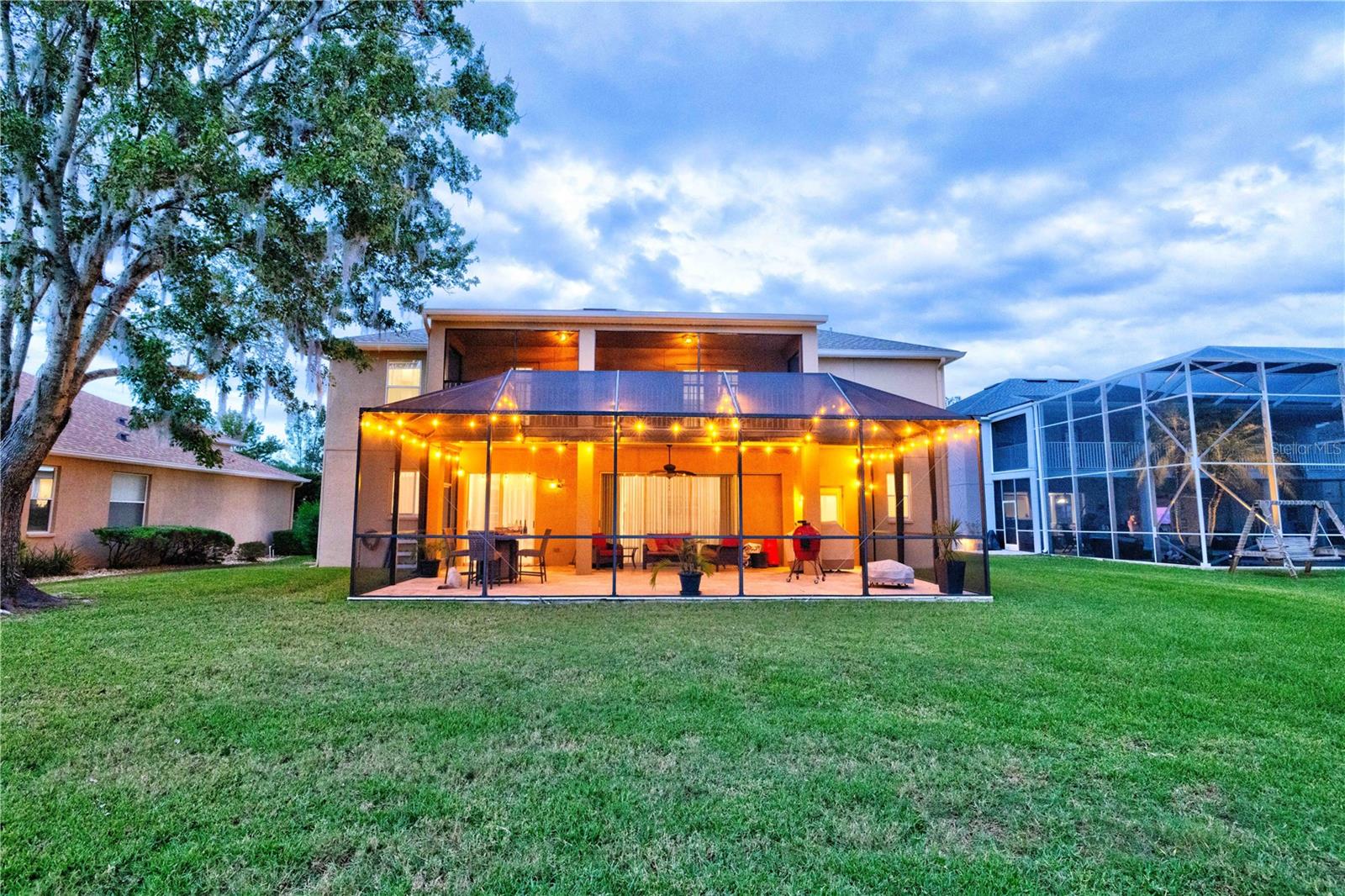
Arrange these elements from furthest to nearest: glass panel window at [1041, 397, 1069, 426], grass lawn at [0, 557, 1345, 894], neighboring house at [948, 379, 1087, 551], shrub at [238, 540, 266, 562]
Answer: neighboring house at [948, 379, 1087, 551] < glass panel window at [1041, 397, 1069, 426] < shrub at [238, 540, 266, 562] < grass lawn at [0, 557, 1345, 894]

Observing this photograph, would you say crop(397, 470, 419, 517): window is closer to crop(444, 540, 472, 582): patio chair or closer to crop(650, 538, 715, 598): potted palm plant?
crop(444, 540, 472, 582): patio chair

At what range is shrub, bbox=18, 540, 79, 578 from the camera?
9828mm

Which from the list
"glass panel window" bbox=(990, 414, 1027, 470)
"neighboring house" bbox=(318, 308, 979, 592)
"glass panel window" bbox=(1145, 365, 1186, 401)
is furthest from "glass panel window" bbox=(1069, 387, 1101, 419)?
"neighboring house" bbox=(318, 308, 979, 592)

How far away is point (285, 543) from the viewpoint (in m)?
16.6

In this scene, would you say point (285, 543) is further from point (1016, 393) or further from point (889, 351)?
point (1016, 393)

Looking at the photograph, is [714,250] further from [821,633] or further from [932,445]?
[821,633]

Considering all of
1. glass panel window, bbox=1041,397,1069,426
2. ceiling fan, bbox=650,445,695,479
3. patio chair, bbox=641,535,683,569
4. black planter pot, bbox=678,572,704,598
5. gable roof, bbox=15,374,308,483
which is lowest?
black planter pot, bbox=678,572,704,598

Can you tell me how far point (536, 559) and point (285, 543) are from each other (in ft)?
32.2

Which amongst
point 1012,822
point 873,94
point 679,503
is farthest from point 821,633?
point 873,94

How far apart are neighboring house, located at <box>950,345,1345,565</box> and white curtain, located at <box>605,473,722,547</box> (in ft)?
32.5

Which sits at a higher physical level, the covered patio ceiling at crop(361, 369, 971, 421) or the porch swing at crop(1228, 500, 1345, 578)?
the covered patio ceiling at crop(361, 369, 971, 421)

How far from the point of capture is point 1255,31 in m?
9.74

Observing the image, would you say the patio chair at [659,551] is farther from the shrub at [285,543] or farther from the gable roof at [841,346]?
the shrub at [285,543]

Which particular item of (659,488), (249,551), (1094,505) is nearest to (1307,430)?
(1094,505)
